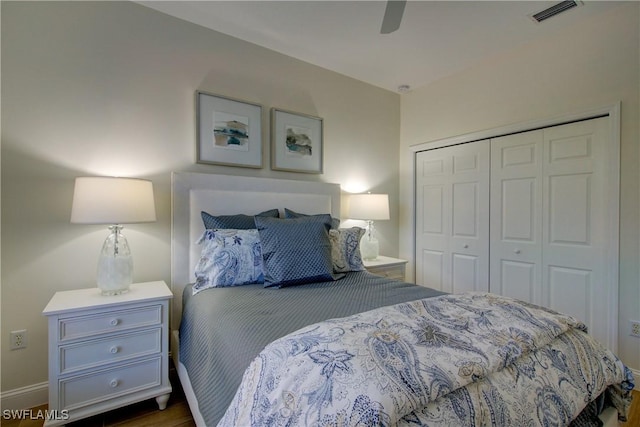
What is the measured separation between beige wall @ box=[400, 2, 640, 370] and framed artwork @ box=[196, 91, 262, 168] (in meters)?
2.04

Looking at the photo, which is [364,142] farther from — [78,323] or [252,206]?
[78,323]

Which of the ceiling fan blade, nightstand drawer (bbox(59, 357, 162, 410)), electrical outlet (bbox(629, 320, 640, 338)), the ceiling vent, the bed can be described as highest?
the ceiling vent

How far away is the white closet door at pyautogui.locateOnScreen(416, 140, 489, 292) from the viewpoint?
301 centimetres

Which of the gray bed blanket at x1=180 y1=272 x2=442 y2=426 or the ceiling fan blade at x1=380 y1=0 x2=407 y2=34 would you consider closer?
the gray bed blanket at x1=180 y1=272 x2=442 y2=426

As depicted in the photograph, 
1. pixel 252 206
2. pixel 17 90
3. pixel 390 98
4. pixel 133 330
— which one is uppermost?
pixel 390 98

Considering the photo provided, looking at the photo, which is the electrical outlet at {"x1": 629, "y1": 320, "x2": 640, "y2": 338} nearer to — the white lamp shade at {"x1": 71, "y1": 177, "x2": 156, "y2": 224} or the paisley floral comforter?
the paisley floral comforter

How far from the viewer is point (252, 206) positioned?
2486mm

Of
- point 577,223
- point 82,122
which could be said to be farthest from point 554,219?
point 82,122

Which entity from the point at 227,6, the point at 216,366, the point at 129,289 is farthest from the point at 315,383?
the point at 227,6

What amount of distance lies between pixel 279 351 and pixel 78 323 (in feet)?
4.38

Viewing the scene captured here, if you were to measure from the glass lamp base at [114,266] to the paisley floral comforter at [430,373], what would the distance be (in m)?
1.27

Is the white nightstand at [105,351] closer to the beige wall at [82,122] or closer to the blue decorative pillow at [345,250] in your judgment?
the beige wall at [82,122]

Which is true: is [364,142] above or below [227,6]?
below

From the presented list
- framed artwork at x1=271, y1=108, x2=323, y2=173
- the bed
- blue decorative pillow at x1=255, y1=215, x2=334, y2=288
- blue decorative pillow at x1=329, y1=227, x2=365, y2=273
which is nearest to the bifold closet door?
the bed
